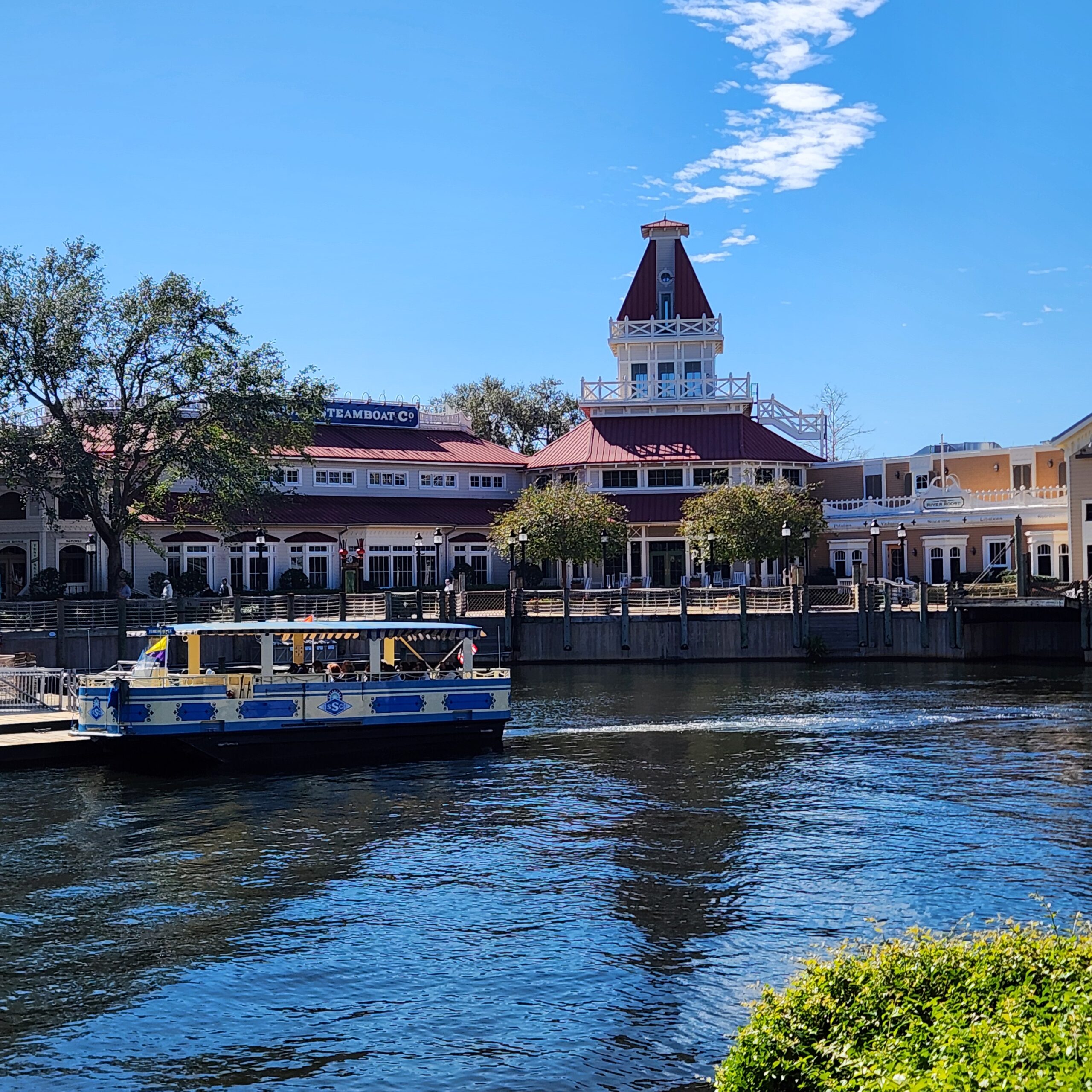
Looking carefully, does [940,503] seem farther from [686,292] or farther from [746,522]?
[686,292]

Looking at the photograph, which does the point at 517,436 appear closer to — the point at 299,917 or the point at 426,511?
the point at 426,511

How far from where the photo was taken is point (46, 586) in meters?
60.1

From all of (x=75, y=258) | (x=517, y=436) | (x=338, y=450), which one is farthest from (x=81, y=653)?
(x=517, y=436)

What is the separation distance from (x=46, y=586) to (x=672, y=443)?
3375 centimetres

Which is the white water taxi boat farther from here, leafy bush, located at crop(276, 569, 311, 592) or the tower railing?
the tower railing

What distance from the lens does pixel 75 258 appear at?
56.0 metres

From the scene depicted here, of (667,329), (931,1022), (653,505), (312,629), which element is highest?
(667,329)

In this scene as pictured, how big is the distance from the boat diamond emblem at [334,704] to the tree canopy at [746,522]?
118 feet

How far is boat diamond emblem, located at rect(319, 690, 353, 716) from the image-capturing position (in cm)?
3180

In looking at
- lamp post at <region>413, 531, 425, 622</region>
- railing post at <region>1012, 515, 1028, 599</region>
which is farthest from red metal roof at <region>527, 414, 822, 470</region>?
railing post at <region>1012, 515, 1028, 599</region>

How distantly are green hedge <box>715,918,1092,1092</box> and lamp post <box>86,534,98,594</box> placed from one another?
58.6 metres

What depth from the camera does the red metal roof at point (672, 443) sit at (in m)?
73.1

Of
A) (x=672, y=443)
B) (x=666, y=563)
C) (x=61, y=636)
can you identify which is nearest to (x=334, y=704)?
(x=61, y=636)

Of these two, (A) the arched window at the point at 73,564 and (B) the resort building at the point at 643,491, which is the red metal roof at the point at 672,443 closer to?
(B) the resort building at the point at 643,491
